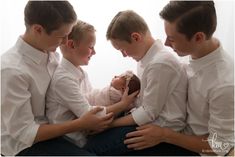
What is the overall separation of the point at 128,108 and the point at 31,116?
0.41 meters

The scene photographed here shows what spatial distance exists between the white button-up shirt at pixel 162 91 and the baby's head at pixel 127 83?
88 mm

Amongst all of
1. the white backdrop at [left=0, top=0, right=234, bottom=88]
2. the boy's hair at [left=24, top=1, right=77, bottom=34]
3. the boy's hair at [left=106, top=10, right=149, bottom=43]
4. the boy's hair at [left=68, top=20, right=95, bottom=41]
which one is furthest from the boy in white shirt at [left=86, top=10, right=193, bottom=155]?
the white backdrop at [left=0, top=0, right=234, bottom=88]

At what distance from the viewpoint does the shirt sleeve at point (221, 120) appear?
47.3 inches

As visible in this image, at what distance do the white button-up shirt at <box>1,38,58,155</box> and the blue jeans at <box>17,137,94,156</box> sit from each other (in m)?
0.03

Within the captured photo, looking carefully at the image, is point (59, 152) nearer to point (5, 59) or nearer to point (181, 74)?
point (5, 59)

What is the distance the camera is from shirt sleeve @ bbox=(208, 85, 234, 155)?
120cm

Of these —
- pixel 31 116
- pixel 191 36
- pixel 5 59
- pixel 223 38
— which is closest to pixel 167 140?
pixel 191 36

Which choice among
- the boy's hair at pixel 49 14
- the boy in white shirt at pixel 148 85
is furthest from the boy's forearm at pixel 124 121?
the boy's hair at pixel 49 14

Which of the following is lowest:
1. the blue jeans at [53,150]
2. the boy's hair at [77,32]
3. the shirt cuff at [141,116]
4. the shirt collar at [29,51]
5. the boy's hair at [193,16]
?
the blue jeans at [53,150]

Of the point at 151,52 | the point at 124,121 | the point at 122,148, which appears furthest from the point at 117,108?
the point at 151,52

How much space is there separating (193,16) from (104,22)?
0.66 meters

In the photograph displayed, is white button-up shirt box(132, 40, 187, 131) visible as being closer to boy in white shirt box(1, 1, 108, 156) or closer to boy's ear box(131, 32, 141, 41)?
boy's ear box(131, 32, 141, 41)

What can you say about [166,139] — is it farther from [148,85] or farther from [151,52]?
[151,52]

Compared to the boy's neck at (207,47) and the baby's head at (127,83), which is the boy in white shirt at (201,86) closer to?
the boy's neck at (207,47)
